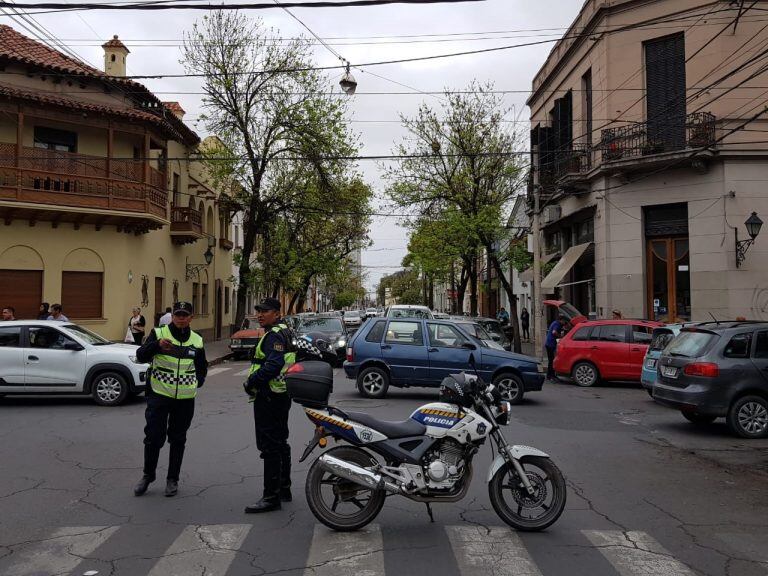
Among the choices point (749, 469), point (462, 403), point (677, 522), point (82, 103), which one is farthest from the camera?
point (82, 103)

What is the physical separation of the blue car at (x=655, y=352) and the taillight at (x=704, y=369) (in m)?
2.05

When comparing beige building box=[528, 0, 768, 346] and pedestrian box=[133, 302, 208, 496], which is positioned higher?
beige building box=[528, 0, 768, 346]

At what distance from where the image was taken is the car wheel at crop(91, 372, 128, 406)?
Answer: 1220 centimetres

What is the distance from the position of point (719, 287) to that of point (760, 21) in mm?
7977

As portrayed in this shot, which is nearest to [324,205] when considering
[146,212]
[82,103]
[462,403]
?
[146,212]

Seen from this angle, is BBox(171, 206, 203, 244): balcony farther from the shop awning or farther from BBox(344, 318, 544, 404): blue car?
BBox(344, 318, 544, 404): blue car

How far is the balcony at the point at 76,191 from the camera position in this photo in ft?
68.2

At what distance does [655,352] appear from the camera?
1238 cm

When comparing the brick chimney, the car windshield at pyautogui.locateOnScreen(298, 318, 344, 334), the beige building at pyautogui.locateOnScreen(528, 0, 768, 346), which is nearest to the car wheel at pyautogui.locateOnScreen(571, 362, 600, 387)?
the beige building at pyautogui.locateOnScreen(528, 0, 768, 346)

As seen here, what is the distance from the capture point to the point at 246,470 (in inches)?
295

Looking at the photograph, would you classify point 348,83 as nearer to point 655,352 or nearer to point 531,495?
point 655,352

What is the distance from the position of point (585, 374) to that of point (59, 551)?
13581 mm

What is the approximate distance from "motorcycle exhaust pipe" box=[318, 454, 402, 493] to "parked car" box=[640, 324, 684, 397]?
823 centimetres

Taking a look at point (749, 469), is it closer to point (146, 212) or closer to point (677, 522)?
point (677, 522)
